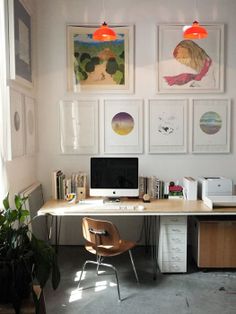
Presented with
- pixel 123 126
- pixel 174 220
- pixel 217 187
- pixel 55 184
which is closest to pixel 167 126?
pixel 123 126

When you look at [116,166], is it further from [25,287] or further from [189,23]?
[189,23]

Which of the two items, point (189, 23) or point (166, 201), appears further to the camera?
point (189, 23)

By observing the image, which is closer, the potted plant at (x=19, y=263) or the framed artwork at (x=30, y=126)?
the potted plant at (x=19, y=263)

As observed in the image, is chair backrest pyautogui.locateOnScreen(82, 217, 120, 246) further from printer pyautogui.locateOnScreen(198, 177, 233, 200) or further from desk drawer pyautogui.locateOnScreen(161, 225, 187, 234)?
printer pyautogui.locateOnScreen(198, 177, 233, 200)

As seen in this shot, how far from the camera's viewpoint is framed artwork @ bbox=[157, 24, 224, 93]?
3699mm

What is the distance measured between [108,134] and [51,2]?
1.73 meters

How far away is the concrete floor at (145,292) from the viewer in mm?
2541

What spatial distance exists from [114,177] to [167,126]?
97cm

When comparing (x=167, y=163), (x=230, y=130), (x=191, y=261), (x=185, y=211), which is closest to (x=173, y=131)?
(x=167, y=163)

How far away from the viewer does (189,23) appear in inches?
146

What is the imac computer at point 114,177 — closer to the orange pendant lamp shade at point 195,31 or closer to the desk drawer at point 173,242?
the desk drawer at point 173,242

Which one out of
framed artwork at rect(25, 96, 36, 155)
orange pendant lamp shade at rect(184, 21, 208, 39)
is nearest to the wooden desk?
framed artwork at rect(25, 96, 36, 155)

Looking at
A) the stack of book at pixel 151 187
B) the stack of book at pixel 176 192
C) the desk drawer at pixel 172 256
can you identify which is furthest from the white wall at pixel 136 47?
the desk drawer at pixel 172 256

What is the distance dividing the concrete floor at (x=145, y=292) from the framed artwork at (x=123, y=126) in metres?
1.37
